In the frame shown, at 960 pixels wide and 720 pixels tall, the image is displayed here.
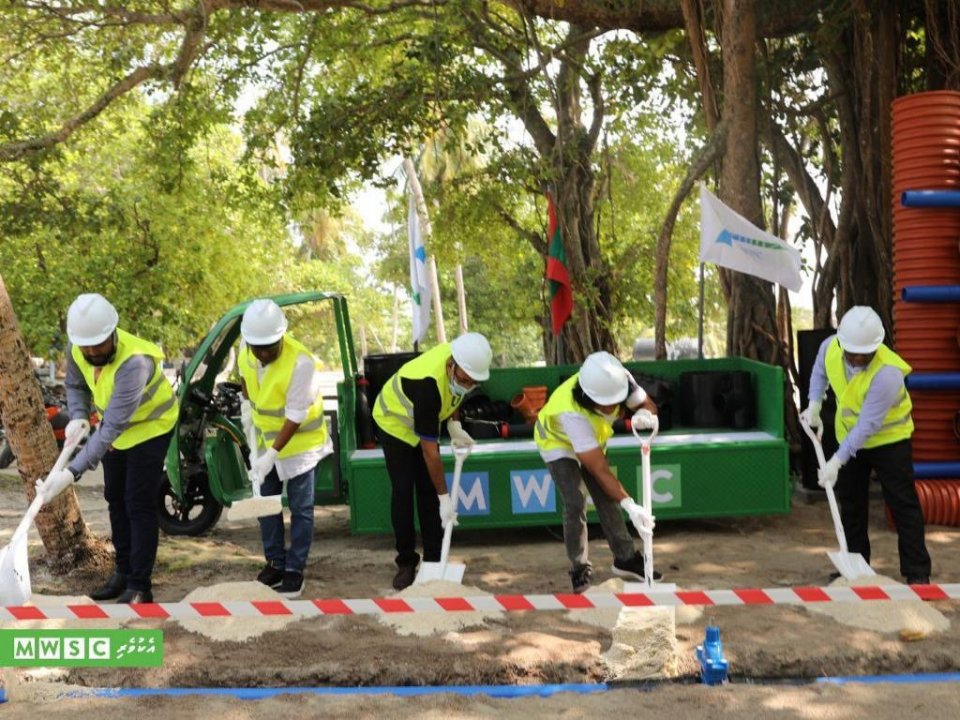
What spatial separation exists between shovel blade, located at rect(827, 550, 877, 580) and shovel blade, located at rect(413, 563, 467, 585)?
6.65 feet

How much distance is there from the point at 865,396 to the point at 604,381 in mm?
1413

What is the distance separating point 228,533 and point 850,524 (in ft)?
14.6

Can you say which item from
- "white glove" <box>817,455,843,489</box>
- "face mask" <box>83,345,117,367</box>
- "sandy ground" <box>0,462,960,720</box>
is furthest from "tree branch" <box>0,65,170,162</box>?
"white glove" <box>817,455,843,489</box>

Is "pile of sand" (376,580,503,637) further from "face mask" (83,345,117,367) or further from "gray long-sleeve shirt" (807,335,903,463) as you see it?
"gray long-sleeve shirt" (807,335,903,463)

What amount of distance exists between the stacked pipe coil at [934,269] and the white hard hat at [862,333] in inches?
91.1

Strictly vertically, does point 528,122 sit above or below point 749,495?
above

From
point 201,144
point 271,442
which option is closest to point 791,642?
point 271,442

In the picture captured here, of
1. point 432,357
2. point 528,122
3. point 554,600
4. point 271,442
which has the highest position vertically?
point 528,122

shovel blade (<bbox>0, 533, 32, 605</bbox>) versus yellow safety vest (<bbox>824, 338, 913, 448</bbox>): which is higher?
yellow safety vest (<bbox>824, 338, 913, 448</bbox>)

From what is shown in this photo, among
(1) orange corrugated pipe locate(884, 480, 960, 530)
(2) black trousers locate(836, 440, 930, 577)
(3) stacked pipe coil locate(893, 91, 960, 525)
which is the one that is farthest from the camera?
(3) stacked pipe coil locate(893, 91, 960, 525)

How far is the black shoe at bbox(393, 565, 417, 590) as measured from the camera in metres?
6.29

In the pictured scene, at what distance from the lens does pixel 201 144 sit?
25531 mm

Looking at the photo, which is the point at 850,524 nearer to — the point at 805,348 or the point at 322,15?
the point at 805,348

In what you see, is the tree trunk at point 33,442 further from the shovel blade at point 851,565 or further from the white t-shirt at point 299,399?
the shovel blade at point 851,565
